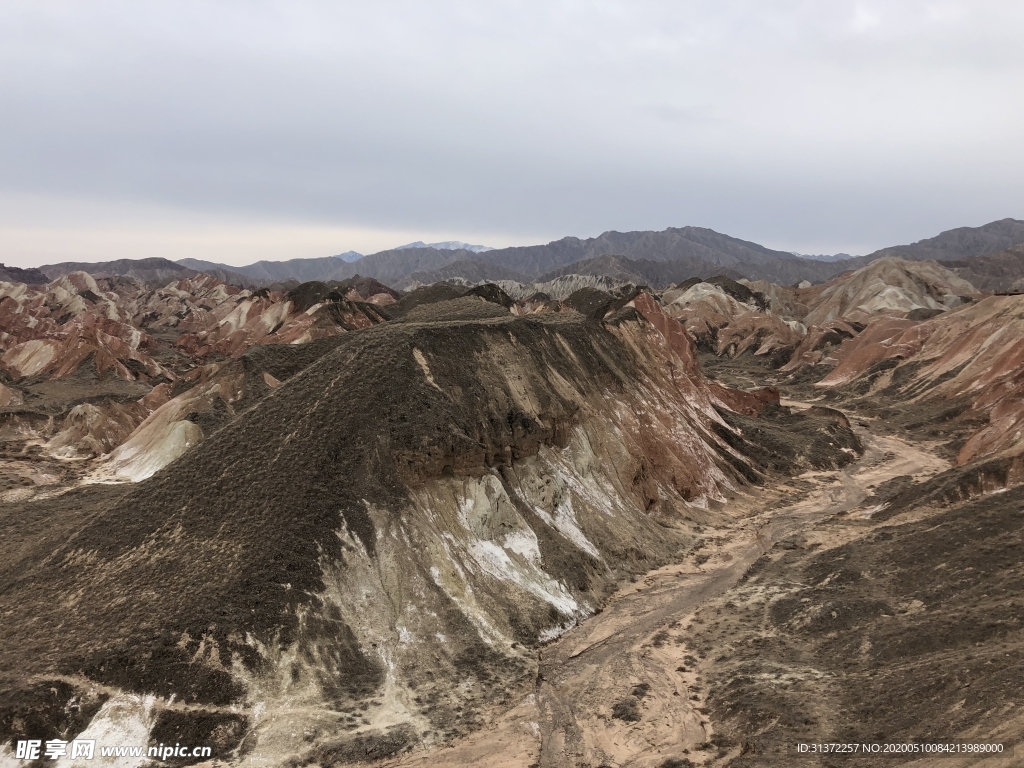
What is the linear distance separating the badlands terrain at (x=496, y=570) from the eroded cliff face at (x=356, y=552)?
0.10 meters

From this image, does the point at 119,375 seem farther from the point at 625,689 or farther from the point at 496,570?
the point at 625,689

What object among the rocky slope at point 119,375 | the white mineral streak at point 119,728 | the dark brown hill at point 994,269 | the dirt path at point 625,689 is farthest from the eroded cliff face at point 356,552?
the dark brown hill at point 994,269

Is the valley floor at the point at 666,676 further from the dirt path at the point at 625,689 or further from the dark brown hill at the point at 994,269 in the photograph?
the dark brown hill at the point at 994,269

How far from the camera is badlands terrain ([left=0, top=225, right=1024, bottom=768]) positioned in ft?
57.8

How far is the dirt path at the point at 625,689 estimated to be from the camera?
1772 cm

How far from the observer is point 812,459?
1793 inches

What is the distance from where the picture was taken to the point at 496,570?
25.6 metres

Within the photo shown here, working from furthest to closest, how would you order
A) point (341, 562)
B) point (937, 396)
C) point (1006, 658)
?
point (937, 396) < point (341, 562) < point (1006, 658)

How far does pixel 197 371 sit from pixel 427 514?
30.5 m

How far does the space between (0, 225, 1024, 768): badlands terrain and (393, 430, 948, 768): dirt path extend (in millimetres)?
96

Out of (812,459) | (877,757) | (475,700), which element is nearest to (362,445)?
(475,700)

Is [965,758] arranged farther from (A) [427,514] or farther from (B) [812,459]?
(B) [812,459]

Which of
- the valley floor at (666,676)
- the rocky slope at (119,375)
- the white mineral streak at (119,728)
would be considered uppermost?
the rocky slope at (119,375)

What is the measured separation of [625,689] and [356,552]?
9787 mm
